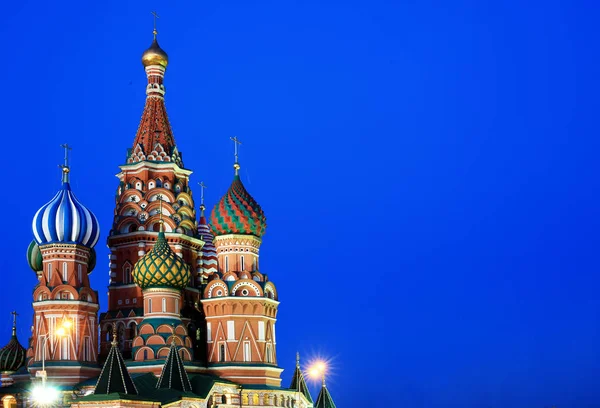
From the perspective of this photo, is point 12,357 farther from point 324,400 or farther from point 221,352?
point 324,400

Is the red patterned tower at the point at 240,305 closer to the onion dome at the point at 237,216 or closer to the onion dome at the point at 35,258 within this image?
the onion dome at the point at 237,216

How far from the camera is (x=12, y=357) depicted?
57875 mm

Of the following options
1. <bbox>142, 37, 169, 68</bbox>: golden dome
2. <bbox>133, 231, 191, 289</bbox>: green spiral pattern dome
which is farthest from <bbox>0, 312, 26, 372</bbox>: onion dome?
<bbox>142, 37, 169, 68</bbox>: golden dome

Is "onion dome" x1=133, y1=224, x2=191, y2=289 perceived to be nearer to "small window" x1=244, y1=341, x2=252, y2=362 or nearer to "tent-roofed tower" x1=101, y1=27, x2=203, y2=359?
"tent-roofed tower" x1=101, y1=27, x2=203, y2=359

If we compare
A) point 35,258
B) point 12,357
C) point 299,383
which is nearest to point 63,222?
point 35,258

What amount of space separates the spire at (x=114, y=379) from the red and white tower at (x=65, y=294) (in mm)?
6430

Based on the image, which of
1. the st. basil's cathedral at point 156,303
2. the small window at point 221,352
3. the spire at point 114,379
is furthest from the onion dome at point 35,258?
the spire at point 114,379

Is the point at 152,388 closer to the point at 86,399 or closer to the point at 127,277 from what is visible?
the point at 86,399

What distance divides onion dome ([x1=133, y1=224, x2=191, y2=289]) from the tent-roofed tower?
2942mm

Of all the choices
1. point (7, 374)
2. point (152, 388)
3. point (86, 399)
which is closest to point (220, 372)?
point (152, 388)

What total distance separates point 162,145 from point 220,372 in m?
13.4

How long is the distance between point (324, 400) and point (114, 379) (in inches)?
679

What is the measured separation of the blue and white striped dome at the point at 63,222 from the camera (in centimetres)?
5166

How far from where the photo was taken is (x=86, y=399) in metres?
43.8
